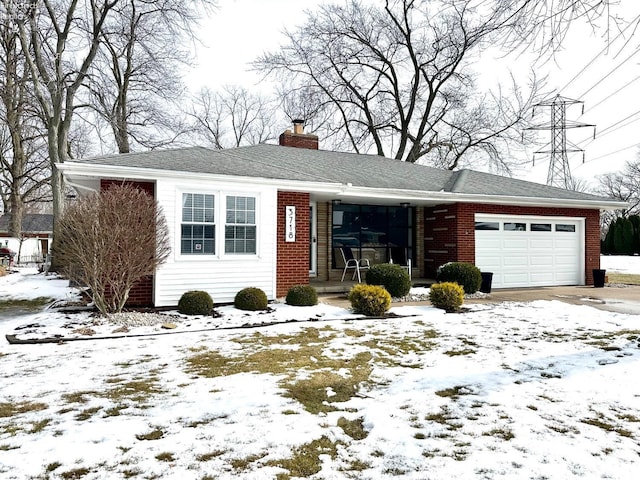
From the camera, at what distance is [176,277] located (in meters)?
8.98

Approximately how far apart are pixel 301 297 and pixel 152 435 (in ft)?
20.0

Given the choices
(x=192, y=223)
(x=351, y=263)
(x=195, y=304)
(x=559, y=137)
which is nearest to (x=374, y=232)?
(x=351, y=263)

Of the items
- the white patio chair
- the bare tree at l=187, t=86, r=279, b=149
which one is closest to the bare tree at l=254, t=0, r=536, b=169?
the bare tree at l=187, t=86, r=279, b=149

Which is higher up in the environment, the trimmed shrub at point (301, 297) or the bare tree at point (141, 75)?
the bare tree at point (141, 75)

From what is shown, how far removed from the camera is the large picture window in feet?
43.5

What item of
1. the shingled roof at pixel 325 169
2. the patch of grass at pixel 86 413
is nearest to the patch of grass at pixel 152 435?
the patch of grass at pixel 86 413

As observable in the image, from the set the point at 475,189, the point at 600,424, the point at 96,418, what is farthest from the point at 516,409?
the point at 475,189

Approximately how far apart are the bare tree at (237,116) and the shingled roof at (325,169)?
21.6 meters

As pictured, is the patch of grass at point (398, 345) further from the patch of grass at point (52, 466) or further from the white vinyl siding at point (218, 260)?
the white vinyl siding at point (218, 260)

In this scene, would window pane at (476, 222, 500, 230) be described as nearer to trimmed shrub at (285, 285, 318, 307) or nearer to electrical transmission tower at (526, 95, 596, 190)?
trimmed shrub at (285, 285, 318, 307)

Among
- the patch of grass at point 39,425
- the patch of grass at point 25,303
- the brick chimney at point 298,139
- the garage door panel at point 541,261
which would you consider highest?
the brick chimney at point 298,139

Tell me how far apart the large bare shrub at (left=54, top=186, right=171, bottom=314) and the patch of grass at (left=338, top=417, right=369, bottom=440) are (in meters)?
5.36

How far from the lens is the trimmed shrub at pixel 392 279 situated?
10492mm

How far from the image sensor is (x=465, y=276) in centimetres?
1123
